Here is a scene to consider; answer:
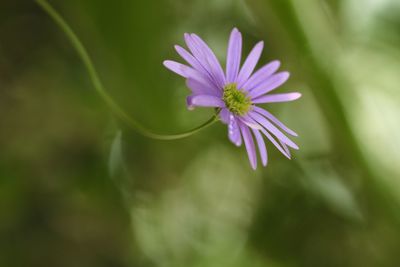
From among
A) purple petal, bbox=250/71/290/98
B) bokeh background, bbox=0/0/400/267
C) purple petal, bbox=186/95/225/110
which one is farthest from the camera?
bokeh background, bbox=0/0/400/267

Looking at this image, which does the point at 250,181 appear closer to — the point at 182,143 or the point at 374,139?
the point at 182,143

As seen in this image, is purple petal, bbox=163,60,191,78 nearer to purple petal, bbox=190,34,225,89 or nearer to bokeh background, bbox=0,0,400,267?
purple petal, bbox=190,34,225,89

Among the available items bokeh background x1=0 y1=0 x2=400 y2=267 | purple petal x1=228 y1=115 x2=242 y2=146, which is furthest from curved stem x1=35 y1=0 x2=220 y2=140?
bokeh background x1=0 y1=0 x2=400 y2=267

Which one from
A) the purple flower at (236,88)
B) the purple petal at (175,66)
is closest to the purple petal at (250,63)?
the purple flower at (236,88)

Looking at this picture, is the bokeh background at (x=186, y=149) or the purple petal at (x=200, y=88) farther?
the bokeh background at (x=186, y=149)

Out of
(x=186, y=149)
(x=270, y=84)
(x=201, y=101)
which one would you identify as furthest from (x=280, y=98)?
(x=186, y=149)

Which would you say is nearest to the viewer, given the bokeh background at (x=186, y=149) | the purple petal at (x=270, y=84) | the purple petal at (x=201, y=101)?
the purple petal at (x=201, y=101)

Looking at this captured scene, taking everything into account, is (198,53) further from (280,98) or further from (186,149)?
(186,149)

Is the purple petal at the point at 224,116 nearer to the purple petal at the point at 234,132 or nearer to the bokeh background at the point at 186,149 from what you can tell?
the purple petal at the point at 234,132
